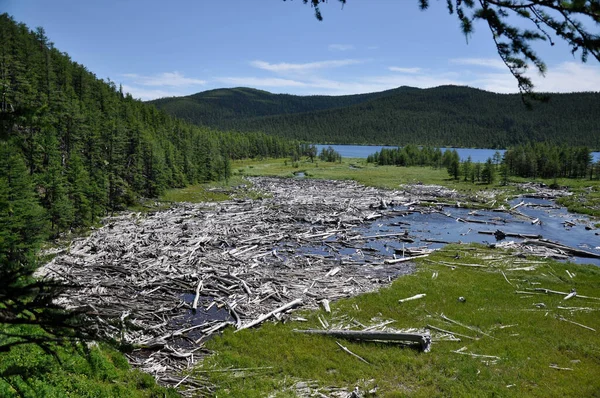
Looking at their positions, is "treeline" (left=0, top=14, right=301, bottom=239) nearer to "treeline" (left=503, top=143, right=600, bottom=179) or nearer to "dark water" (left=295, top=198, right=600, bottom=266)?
"dark water" (left=295, top=198, right=600, bottom=266)

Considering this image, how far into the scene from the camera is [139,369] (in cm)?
1466

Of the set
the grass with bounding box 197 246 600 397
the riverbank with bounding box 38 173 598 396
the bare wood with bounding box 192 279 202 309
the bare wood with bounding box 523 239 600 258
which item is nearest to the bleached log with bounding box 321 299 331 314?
the riverbank with bounding box 38 173 598 396

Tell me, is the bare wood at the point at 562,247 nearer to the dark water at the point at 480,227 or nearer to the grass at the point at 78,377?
the dark water at the point at 480,227

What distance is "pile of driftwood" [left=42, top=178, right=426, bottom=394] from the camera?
18.5 metres

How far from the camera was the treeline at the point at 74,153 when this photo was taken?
29.1m

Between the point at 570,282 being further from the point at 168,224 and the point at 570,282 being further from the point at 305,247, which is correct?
the point at 168,224

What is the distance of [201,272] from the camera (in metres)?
26.6

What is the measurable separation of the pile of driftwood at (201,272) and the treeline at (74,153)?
396cm

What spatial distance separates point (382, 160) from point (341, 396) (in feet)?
464

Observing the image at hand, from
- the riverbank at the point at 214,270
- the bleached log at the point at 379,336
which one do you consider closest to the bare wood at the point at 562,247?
the riverbank at the point at 214,270

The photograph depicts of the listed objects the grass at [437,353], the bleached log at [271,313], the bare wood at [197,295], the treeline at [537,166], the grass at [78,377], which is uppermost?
the treeline at [537,166]

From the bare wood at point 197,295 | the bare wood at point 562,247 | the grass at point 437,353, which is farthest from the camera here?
the bare wood at point 562,247

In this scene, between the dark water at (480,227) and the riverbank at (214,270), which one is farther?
the dark water at (480,227)

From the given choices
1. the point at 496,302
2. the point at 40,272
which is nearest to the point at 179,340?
the point at 40,272
